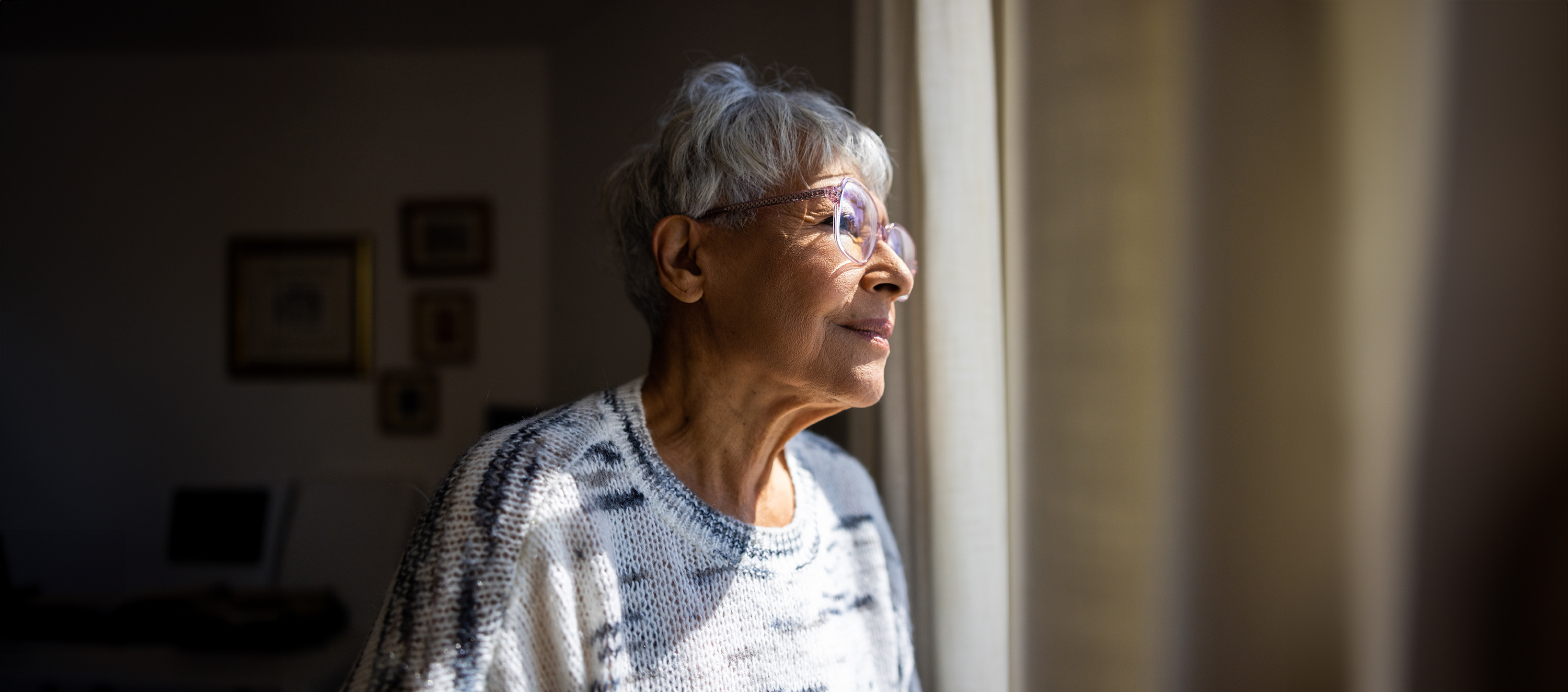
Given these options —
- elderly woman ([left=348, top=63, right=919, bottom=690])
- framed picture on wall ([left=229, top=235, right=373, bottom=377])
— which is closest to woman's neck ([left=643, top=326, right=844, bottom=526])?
elderly woman ([left=348, top=63, right=919, bottom=690])

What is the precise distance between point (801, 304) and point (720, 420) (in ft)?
0.59

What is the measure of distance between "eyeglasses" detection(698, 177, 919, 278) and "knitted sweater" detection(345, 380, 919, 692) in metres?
0.27

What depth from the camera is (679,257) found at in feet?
3.12

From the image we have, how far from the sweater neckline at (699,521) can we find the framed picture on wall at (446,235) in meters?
2.80

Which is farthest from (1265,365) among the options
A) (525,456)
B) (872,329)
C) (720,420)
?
(525,456)

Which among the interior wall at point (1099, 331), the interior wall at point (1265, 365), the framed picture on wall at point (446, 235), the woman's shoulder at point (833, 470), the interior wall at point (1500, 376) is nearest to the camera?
the interior wall at point (1500, 376)

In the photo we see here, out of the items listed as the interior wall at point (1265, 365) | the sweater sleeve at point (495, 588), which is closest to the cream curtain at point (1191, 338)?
the interior wall at point (1265, 365)

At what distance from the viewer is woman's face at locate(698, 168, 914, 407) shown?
0.89 metres

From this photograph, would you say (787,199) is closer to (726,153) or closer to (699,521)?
(726,153)

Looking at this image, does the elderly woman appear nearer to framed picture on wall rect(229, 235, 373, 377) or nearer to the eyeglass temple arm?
the eyeglass temple arm

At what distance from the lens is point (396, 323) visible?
140 inches

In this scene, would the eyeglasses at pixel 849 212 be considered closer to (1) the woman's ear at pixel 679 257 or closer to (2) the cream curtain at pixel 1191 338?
(1) the woman's ear at pixel 679 257

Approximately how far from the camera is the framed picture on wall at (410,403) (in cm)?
349

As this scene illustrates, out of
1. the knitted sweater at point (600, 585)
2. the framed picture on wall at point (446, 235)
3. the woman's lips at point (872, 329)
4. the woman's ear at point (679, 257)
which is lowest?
the knitted sweater at point (600, 585)
